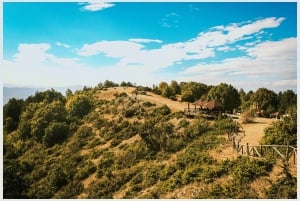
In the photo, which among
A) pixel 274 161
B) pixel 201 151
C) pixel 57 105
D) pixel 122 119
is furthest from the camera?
pixel 57 105

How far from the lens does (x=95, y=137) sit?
49.0 m

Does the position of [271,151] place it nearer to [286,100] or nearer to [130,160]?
[130,160]

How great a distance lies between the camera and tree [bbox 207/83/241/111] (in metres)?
57.2

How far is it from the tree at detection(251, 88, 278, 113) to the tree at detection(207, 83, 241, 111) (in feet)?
14.1

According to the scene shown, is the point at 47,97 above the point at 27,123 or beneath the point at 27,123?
above

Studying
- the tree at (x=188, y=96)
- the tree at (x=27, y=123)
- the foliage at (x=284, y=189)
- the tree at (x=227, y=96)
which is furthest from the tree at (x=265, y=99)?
the tree at (x=27, y=123)

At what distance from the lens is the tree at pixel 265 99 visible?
5903 centimetres

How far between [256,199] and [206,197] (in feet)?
11.9

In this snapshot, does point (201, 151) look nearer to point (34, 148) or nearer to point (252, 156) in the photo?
point (252, 156)

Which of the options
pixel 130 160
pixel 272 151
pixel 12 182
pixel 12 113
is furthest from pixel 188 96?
pixel 12 182

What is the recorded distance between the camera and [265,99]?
59.4m

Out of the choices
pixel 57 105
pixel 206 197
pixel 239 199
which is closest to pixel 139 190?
pixel 206 197

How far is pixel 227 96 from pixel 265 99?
7.94m

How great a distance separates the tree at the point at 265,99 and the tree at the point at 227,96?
431cm
